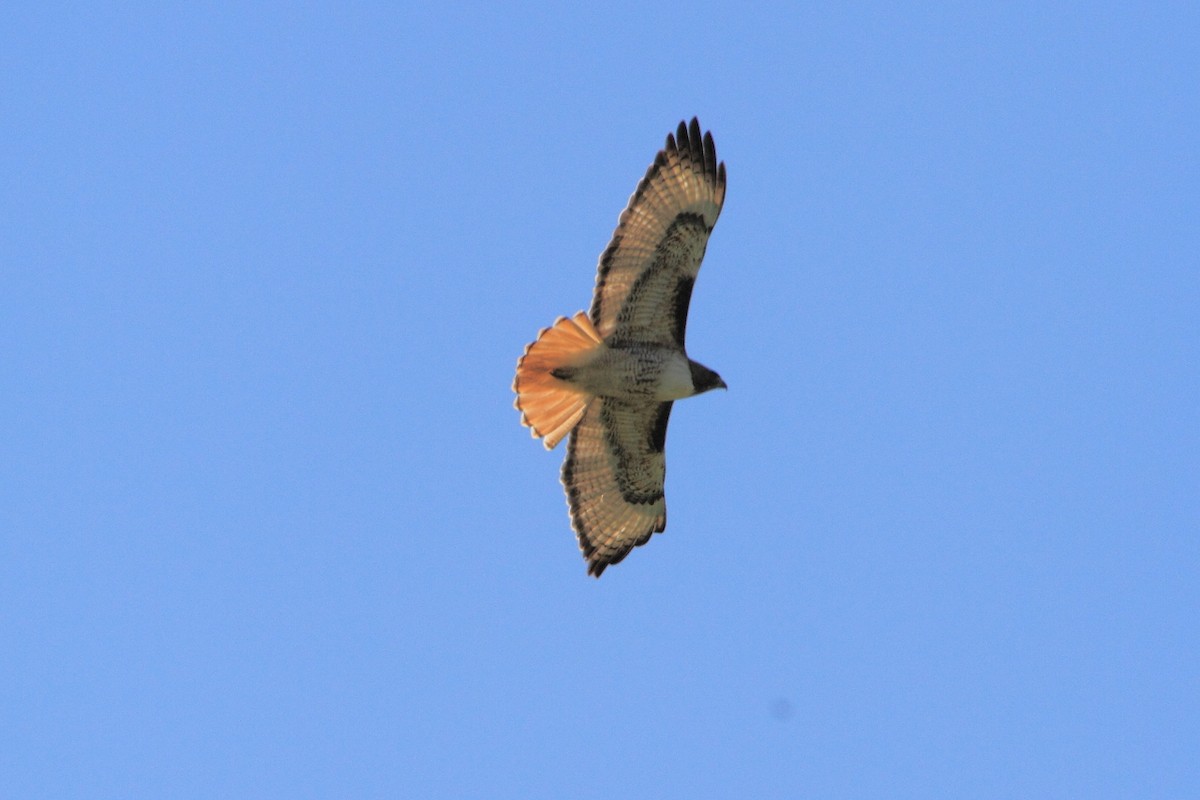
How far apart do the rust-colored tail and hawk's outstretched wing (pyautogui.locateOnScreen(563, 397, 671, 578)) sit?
21 cm

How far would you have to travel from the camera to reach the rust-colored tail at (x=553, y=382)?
12.7 meters

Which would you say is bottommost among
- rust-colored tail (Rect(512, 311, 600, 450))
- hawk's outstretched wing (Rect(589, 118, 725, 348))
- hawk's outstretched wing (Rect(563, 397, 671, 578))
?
hawk's outstretched wing (Rect(563, 397, 671, 578))

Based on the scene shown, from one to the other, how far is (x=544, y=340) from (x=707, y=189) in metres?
1.63

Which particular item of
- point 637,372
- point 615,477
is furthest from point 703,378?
point 615,477

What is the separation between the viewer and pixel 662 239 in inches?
504

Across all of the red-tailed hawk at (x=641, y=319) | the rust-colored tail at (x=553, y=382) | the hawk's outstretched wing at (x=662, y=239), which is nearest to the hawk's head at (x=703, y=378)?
the red-tailed hawk at (x=641, y=319)

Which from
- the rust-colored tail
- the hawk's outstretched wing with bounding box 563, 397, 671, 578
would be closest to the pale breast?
the rust-colored tail

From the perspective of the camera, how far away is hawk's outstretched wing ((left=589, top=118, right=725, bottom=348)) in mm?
12781

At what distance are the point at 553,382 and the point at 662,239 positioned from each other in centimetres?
134

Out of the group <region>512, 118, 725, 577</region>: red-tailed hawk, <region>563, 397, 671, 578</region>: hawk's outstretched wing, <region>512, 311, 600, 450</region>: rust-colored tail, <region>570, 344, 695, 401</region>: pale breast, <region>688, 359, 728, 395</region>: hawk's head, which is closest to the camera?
<region>512, 311, 600, 450</region>: rust-colored tail

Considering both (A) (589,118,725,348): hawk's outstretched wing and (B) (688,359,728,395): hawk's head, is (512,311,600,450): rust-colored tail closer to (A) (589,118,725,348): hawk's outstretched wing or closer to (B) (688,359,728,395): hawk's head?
(A) (589,118,725,348): hawk's outstretched wing

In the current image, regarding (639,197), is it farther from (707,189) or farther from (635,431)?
(635,431)

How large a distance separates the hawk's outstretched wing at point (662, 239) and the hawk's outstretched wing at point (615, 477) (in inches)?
34.4

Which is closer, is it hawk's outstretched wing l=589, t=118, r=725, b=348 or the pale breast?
hawk's outstretched wing l=589, t=118, r=725, b=348
